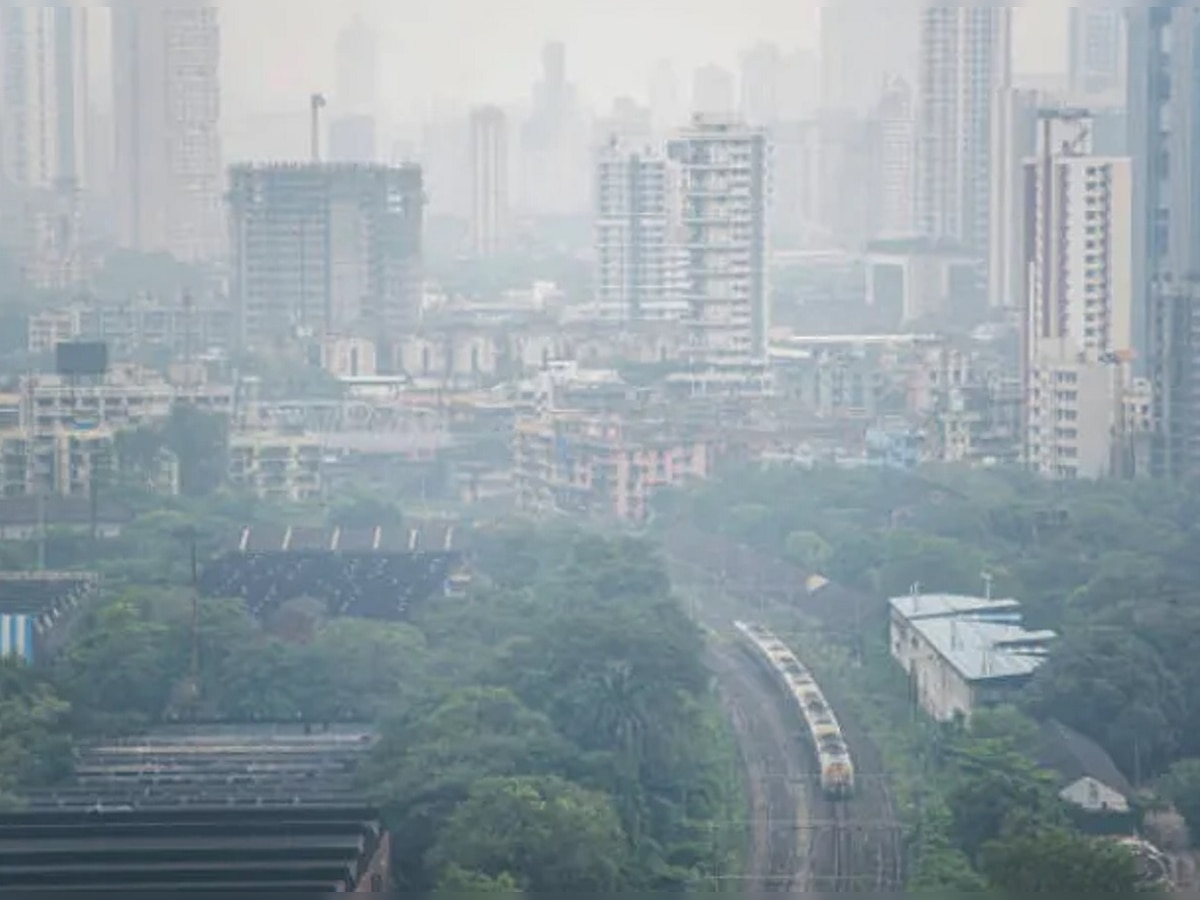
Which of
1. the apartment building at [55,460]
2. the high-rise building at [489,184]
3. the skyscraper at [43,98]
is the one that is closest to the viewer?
the apartment building at [55,460]

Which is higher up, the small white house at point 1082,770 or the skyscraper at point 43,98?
the skyscraper at point 43,98

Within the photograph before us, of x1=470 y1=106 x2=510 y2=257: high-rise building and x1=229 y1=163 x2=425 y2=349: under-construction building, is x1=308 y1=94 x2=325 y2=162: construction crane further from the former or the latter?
x1=470 y1=106 x2=510 y2=257: high-rise building

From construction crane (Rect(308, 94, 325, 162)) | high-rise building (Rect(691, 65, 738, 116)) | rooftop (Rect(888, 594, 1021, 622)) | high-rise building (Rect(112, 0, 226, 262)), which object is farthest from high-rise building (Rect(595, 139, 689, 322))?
rooftop (Rect(888, 594, 1021, 622))

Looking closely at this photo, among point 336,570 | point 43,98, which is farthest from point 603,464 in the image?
point 43,98

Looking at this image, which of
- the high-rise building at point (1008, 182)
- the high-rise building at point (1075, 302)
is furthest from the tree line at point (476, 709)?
the high-rise building at point (1008, 182)

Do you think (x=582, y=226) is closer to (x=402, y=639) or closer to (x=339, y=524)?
(x=339, y=524)

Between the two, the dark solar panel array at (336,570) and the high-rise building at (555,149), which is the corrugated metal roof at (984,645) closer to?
the dark solar panel array at (336,570)

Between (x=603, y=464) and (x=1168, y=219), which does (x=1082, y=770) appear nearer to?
(x=603, y=464)
